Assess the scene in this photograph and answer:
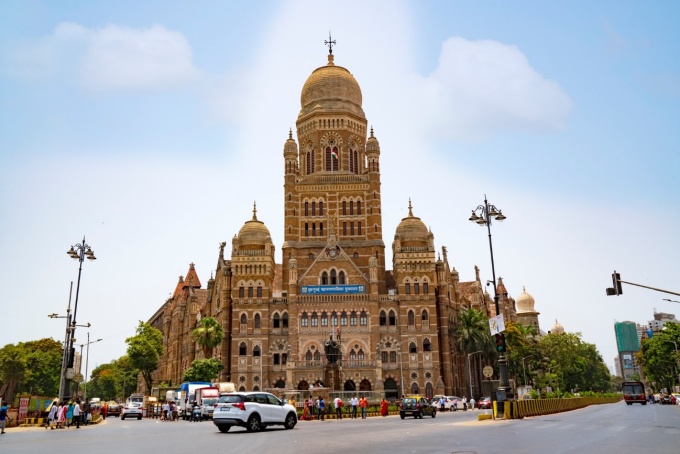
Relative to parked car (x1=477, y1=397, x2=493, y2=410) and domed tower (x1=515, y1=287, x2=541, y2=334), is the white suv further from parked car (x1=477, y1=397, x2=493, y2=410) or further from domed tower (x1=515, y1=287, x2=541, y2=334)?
domed tower (x1=515, y1=287, x2=541, y2=334)

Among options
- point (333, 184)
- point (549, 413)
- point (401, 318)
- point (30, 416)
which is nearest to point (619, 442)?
point (549, 413)

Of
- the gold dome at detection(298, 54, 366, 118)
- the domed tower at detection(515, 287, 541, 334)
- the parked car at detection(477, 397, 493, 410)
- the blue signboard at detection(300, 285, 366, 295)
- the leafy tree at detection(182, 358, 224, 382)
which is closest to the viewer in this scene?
the parked car at detection(477, 397, 493, 410)

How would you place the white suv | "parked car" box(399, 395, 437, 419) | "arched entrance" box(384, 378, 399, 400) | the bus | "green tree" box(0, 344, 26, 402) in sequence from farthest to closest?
"green tree" box(0, 344, 26, 402) < the bus < "arched entrance" box(384, 378, 399, 400) < "parked car" box(399, 395, 437, 419) < the white suv

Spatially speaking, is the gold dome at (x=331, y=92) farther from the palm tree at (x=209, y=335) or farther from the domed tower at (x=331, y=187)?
the palm tree at (x=209, y=335)

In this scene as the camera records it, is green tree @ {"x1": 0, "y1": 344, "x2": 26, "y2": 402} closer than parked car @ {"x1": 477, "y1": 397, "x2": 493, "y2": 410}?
No

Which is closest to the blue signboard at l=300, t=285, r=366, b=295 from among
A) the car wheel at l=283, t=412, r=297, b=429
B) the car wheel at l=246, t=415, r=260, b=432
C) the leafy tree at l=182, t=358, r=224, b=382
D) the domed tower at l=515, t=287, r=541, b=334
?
the leafy tree at l=182, t=358, r=224, b=382

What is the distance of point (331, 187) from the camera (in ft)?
258

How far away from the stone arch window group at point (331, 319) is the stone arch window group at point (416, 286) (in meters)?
6.23

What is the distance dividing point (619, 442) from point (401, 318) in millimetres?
52692

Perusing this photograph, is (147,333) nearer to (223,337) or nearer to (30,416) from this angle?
(223,337)

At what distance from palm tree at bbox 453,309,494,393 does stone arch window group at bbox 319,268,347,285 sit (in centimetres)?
1587

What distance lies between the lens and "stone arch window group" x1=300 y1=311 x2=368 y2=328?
6969cm

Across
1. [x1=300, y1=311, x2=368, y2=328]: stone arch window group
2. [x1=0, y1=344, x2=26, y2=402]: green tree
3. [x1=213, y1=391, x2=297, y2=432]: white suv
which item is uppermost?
[x1=300, y1=311, x2=368, y2=328]: stone arch window group

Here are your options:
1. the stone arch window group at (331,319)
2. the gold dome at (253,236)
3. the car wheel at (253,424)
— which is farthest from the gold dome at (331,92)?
the car wheel at (253,424)
